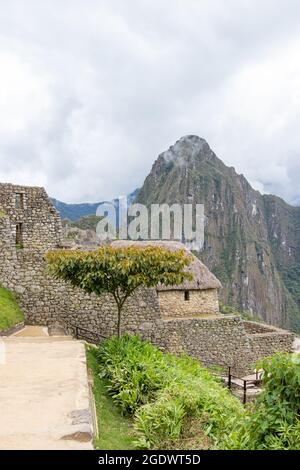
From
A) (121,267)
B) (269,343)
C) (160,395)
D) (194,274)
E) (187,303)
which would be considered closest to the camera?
(160,395)

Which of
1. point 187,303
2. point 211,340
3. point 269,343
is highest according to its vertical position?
point 187,303

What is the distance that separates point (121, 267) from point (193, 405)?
410 centimetres

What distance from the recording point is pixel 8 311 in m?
13.9

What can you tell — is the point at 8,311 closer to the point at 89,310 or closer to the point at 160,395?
the point at 89,310

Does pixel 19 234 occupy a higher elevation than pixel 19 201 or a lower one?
lower

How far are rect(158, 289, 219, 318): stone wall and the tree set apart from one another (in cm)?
713

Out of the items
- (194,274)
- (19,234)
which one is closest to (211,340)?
(194,274)

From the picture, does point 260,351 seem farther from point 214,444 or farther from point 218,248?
point 218,248

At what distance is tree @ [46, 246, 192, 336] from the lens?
1109 cm

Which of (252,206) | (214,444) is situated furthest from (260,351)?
(252,206)

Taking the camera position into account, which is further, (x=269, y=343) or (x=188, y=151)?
(x=188, y=151)

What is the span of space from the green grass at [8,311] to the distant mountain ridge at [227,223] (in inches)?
3119

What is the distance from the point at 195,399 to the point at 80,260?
4.80 meters

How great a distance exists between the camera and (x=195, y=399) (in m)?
7.71
